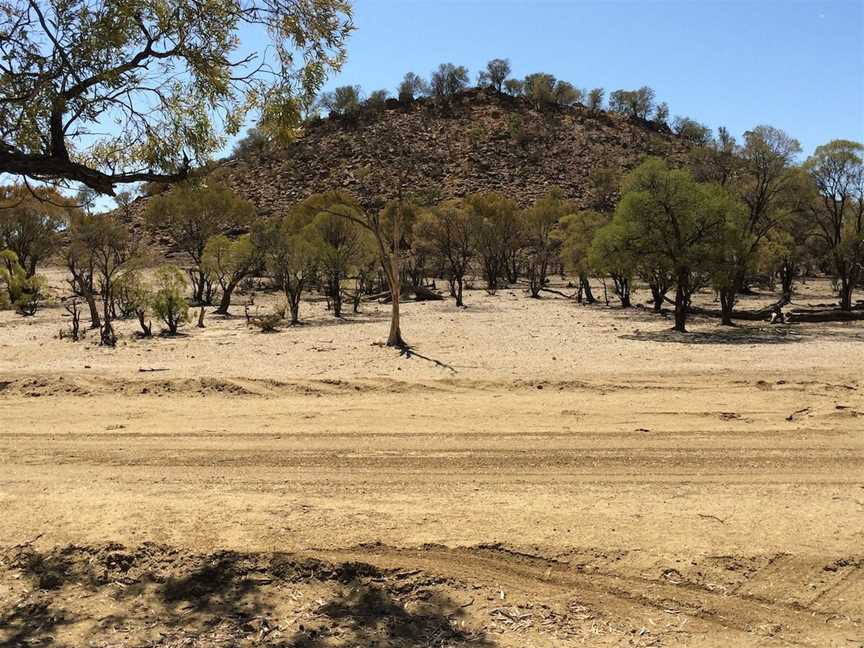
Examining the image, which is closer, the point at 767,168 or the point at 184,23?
the point at 184,23

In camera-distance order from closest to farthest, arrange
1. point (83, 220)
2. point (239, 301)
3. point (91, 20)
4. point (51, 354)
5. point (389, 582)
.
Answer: point (389, 582), point (91, 20), point (51, 354), point (83, 220), point (239, 301)

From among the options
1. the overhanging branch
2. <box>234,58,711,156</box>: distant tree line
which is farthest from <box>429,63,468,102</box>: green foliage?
the overhanging branch

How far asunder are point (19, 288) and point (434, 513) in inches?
1388

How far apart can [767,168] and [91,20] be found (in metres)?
29.5

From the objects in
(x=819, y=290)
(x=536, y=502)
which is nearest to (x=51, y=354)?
(x=536, y=502)

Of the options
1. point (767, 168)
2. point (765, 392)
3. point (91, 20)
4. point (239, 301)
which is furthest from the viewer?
point (239, 301)

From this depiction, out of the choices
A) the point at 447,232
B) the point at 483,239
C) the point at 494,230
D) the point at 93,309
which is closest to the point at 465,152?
the point at 494,230

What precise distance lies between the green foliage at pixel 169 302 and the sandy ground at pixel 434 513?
14022 millimetres

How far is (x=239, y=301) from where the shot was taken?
148 feet

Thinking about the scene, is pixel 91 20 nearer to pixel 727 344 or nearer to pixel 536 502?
pixel 536 502

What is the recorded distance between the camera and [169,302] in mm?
26641

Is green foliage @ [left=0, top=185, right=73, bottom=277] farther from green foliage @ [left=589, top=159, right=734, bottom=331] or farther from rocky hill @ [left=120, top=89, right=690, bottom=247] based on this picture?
green foliage @ [left=589, top=159, right=734, bottom=331]

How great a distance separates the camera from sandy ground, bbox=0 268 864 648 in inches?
183

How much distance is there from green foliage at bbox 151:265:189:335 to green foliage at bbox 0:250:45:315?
9.99 m
